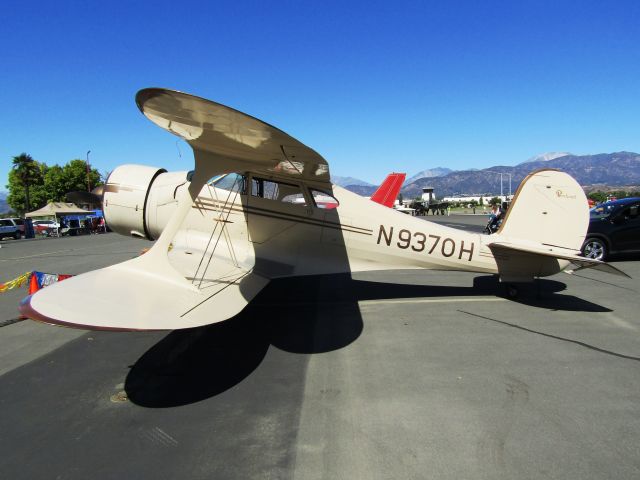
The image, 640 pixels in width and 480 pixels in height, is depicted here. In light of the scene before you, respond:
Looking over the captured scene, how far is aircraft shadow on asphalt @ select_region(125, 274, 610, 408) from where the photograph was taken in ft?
12.0

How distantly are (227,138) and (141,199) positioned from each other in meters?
2.85

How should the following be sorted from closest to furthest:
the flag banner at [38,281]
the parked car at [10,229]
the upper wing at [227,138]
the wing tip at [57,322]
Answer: the wing tip at [57,322]
the upper wing at [227,138]
the flag banner at [38,281]
the parked car at [10,229]

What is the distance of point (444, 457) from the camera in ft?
8.38

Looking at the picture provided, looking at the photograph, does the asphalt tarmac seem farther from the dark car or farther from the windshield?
the windshield

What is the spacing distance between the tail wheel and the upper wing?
860 centimetres

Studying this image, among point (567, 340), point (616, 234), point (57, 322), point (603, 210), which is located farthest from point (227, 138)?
point (603, 210)

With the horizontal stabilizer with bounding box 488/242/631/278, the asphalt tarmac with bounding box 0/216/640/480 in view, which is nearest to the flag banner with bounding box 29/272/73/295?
the asphalt tarmac with bounding box 0/216/640/480

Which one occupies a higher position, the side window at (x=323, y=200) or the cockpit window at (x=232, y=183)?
the cockpit window at (x=232, y=183)

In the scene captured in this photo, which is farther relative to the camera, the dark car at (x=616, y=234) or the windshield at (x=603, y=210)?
the windshield at (x=603, y=210)

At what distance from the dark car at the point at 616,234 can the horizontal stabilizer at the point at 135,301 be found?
9.70 metres

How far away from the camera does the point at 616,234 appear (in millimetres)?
10078

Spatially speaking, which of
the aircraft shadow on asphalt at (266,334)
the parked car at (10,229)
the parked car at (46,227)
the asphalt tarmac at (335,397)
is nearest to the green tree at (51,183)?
the parked car at (46,227)

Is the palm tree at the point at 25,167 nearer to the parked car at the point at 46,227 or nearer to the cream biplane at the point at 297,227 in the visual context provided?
the parked car at the point at 46,227

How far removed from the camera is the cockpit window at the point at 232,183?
5812mm
